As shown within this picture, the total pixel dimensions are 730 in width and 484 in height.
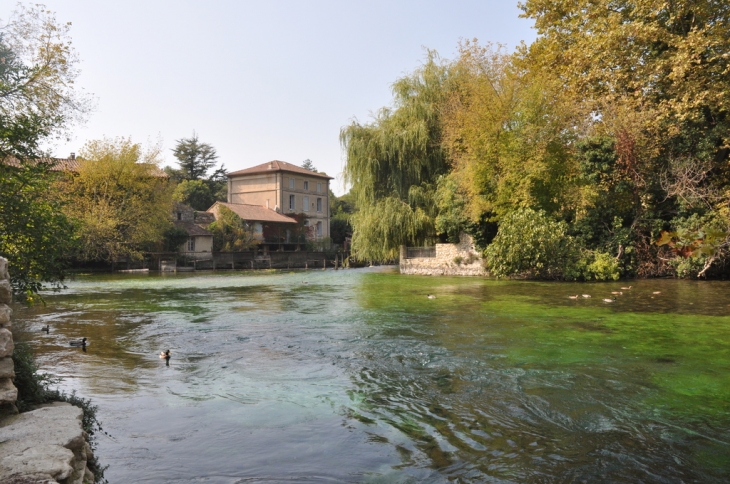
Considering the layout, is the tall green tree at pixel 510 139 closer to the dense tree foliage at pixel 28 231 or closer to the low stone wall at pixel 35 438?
the dense tree foliage at pixel 28 231

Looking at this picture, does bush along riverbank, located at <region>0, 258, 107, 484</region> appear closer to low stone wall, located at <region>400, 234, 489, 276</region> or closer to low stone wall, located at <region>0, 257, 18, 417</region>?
low stone wall, located at <region>0, 257, 18, 417</region>

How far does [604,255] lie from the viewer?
22109 mm

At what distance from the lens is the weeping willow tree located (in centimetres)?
2872

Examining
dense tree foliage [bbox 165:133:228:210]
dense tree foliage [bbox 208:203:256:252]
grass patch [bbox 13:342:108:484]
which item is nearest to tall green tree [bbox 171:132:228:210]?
dense tree foliage [bbox 165:133:228:210]

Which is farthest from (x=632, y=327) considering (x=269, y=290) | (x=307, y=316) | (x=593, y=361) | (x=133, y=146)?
(x=133, y=146)

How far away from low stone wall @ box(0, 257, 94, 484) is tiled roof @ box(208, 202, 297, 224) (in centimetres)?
4451

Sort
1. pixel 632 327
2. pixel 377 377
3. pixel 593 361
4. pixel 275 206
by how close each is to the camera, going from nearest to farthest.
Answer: pixel 377 377 → pixel 593 361 → pixel 632 327 → pixel 275 206

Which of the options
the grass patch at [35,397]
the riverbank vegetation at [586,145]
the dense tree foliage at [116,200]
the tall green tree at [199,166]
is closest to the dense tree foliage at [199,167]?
the tall green tree at [199,166]

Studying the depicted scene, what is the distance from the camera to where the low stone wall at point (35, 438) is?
3121 millimetres

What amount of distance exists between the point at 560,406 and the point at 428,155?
2434 centimetres

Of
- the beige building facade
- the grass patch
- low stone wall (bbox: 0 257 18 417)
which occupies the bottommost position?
the grass patch

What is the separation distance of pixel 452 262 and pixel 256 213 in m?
28.2

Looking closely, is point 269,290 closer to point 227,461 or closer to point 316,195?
point 227,461

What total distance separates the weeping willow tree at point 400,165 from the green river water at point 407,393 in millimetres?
15592
